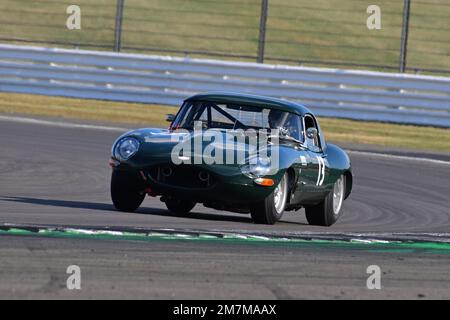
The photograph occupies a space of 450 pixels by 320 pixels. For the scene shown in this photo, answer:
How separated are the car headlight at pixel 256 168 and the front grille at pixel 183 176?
284 millimetres

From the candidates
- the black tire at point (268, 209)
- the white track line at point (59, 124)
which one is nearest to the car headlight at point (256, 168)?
the black tire at point (268, 209)

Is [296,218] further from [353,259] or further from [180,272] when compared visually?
[180,272]

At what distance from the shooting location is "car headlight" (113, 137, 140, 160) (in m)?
10.1

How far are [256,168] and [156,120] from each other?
498 inches

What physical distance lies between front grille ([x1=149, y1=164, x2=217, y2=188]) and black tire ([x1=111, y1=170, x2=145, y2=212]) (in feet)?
0.72

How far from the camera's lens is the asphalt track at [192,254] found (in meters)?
6.43

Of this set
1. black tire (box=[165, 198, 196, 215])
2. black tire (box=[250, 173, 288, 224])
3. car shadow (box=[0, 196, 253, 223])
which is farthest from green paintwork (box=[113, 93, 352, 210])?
black tire (box=[165, 198, 196, 215])

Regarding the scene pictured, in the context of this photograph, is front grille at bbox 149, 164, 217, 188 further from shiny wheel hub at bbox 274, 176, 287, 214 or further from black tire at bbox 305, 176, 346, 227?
black tire at bbox 305, 176, 346, 227

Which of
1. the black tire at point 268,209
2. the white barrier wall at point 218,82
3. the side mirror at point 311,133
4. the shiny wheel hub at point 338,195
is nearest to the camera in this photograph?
the black tire at point 268,209

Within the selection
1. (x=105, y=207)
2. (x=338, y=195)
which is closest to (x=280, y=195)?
(x=338, y=195)

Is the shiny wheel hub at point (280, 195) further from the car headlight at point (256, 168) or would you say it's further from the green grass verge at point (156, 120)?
the green grass verge at point (156, 120)
